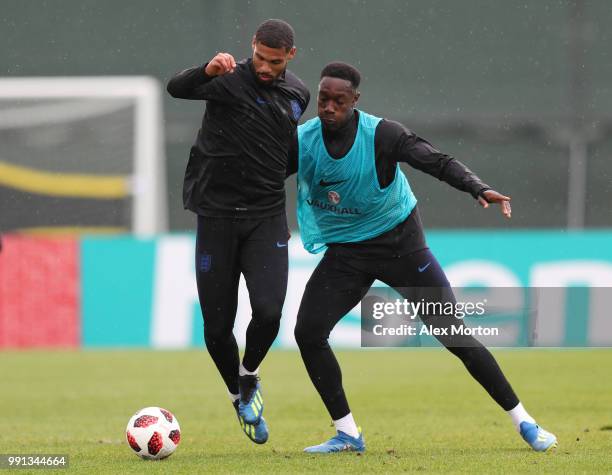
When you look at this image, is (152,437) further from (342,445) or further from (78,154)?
(78,154)

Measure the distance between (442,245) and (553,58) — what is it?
24.3 feet

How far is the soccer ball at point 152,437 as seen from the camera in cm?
720

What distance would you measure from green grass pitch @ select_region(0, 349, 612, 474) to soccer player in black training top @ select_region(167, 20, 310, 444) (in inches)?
32.9

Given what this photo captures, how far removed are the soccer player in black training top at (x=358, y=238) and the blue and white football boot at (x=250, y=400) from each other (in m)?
0.39

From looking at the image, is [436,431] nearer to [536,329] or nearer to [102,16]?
[536,329]

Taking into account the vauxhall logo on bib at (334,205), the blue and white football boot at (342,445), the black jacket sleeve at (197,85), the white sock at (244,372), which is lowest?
the blue and white football boot at (342,445)

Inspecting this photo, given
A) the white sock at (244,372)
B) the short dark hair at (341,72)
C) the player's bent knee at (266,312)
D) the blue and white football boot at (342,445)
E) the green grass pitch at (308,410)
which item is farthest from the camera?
the white sock at (244,372)

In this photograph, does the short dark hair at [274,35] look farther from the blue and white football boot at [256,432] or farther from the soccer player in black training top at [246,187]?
the blue and white football boot at [256,432]

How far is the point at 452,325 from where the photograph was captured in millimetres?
7387

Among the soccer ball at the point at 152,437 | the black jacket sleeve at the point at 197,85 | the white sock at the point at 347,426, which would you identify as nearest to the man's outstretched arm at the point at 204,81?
the black jacket sleeve at the point at 197,85

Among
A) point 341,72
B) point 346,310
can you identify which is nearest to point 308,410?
point 346,310

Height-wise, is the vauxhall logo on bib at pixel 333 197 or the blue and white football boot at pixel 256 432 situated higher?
the vauxhall logo on bib at pixel 333 197

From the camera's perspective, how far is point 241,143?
732 centimetres

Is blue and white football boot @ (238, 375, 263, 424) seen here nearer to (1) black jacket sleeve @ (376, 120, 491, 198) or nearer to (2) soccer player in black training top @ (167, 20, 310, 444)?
(2) soccer player in black training top @ (167, 20, 310, 444)
